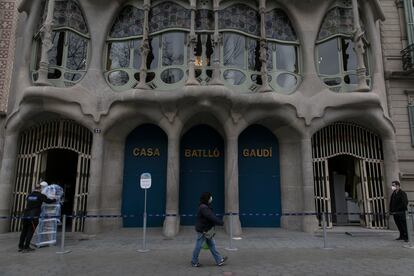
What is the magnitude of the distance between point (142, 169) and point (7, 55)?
7.65 m

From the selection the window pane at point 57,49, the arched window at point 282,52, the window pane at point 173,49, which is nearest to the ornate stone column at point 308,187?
the arched window at point 282,52

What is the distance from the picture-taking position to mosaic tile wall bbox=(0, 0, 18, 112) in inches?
519

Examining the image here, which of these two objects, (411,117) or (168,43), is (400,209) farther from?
Result: (168,43)

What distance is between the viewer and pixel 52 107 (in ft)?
39.0

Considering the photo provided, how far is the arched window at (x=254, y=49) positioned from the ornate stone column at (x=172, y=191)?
3306 mm

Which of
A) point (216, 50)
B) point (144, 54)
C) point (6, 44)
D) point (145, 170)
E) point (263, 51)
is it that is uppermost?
point (6, 44)

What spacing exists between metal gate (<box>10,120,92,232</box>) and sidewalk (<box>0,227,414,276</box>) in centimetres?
144

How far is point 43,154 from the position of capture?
12797 mm

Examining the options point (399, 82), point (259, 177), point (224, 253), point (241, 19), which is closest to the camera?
point (224, 253)

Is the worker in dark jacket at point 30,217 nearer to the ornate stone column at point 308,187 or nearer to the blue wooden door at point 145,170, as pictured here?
the blue wooden door at point 145,170

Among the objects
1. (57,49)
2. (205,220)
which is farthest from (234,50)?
(205,220)

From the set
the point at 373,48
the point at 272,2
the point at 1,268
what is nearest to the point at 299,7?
Result: the point at 272,2

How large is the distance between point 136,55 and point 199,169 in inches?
213

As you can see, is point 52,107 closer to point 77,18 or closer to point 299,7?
point 77,18
